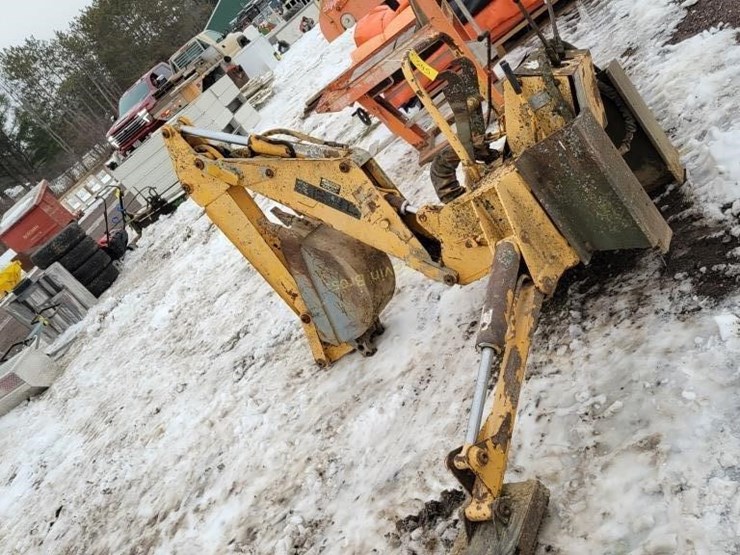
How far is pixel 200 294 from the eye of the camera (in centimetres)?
849

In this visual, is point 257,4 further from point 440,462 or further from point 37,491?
point 440,462

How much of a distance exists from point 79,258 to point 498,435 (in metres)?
10.9

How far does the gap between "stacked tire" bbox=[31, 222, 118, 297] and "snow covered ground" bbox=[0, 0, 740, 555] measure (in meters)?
4.03

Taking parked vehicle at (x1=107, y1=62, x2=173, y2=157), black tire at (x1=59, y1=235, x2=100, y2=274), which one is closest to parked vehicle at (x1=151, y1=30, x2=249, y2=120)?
parked vehicle at (x1=107, y1=62, x2=173, y2=157)

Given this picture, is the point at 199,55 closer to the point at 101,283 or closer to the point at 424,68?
the point at 101,283

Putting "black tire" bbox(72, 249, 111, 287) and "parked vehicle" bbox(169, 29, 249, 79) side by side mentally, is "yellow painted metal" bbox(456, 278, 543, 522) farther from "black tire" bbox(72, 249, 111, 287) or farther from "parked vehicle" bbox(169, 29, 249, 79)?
"parked vehicle" bbox(169, 29, 249, 79)

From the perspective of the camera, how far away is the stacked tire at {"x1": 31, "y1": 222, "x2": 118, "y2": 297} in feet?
37.3

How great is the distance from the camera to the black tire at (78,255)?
1149 cm

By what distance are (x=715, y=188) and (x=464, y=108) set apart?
158 cm

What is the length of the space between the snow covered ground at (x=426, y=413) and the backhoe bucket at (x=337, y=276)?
0.40 meters

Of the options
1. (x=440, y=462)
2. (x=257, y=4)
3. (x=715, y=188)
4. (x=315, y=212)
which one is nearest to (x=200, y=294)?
(x=315, y=212)

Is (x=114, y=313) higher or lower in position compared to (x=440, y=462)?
higher

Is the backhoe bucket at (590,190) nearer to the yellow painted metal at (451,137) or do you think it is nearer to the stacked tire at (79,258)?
the yellow painted metal at (451,137)

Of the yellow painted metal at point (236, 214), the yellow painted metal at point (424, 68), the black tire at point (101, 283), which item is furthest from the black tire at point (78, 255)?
the yellow painted metal at point (424, 68)
